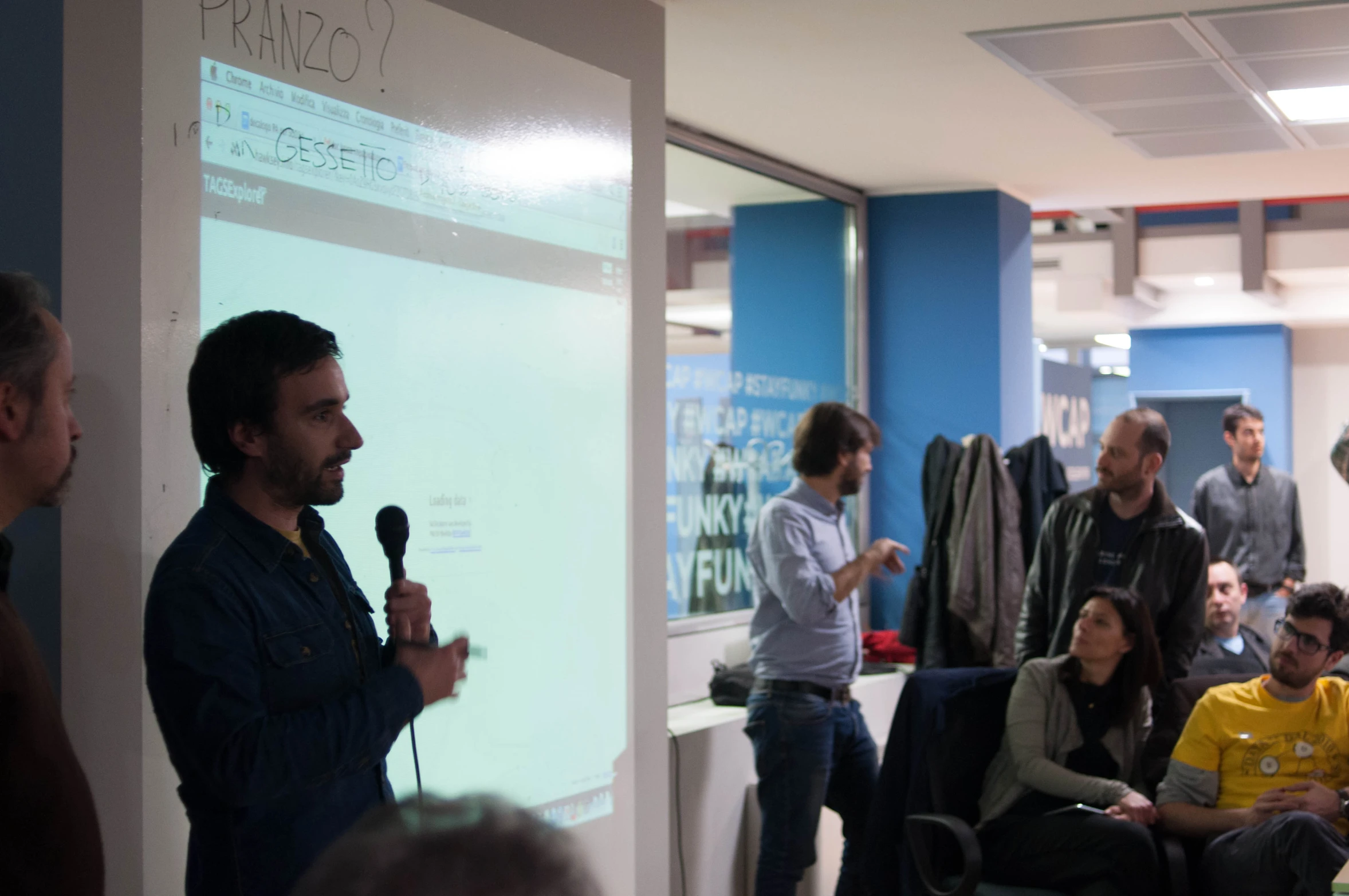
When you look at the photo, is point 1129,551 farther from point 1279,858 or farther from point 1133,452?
point 1279,858

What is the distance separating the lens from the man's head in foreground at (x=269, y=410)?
172cm

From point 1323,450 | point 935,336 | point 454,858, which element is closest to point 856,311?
point 935,336

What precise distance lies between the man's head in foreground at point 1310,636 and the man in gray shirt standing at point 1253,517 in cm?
373

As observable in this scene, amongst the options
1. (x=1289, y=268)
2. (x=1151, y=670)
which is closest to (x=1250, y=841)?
(x=1151, y=670)

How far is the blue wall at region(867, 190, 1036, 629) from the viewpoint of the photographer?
247 inches

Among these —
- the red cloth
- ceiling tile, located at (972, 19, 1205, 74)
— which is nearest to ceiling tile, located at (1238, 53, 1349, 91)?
ceiling tile, located at (972, 19, 1205, 74)

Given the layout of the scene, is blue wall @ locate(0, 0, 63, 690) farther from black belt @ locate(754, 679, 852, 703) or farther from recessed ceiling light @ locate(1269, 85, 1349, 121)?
recessed ceiling light @ locate(1269, 85, 1349, 121)

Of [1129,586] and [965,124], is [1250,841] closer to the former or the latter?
[1129,586]

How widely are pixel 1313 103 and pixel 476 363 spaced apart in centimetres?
325

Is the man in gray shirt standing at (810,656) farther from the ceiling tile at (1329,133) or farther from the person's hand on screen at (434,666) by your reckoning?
the ceiling tile at (1329,133)

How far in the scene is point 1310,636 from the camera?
3562 millimetres

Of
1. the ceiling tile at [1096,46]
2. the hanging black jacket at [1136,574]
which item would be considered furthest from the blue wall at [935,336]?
the ceiling tile at [1096,46]

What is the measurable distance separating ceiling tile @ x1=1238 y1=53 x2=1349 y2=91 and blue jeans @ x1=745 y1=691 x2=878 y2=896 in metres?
2.34

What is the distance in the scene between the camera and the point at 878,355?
6473 millimetres
